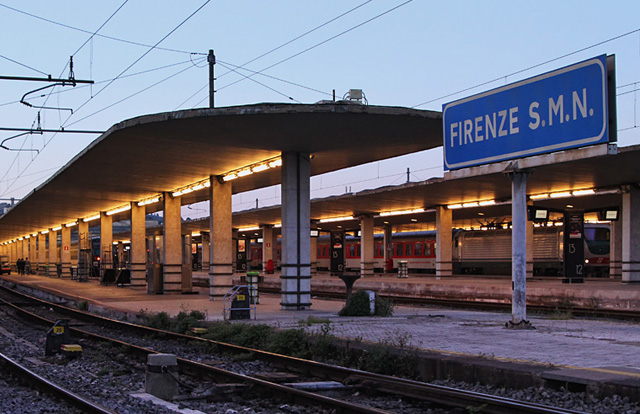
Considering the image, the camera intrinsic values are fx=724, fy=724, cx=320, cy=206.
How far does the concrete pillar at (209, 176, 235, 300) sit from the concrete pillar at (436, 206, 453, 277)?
1767 cm

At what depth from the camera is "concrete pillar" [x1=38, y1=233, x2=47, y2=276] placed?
228ft

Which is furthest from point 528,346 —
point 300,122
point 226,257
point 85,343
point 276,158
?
point 226,257

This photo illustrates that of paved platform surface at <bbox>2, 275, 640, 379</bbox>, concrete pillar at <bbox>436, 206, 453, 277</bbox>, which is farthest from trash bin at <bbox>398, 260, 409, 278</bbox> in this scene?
paved platform surface at <bbox>2, 275, 640, 379</bbox>

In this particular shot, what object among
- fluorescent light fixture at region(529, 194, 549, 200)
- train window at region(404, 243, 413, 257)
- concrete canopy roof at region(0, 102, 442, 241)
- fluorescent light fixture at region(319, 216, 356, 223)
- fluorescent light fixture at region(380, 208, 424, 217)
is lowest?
train window at region(404, 243, 413, 257)

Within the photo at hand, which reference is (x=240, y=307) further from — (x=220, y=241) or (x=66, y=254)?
(x=66, y=254)

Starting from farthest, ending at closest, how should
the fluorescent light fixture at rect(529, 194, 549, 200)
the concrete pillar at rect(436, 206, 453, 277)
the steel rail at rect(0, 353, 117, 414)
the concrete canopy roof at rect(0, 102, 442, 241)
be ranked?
the concrete pillar at rect(436, 206, 453, 277), the fluorescent light fixture at rect(529, 194, 549, 200), the concrete canopy roof at rect(0, 102, 442, 241), the steel rail at rect(0, 353, 117, 414)

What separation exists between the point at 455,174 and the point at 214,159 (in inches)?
351

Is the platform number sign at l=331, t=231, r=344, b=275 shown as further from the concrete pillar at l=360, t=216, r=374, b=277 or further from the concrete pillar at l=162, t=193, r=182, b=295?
the concrete pillar at l=162, t=193, r=182, b=295

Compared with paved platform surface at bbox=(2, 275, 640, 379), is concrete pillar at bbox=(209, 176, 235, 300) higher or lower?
higher

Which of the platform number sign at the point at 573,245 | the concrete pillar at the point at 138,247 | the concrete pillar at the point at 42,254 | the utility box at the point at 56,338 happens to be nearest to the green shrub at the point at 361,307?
the utility box at the point at 56,338

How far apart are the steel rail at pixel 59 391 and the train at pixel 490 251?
36563 millimetres

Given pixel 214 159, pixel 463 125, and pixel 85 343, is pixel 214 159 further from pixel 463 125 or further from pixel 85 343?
pixel 463 125

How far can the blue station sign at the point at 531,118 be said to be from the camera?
12.4 metres

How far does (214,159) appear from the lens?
21.9 meters
